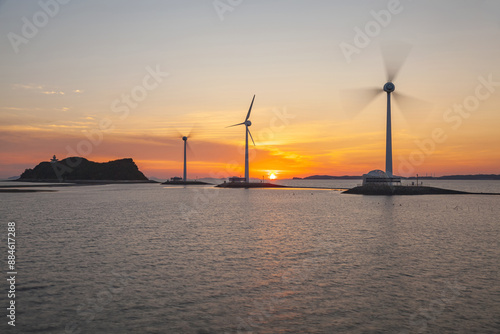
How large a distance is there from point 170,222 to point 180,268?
31.3m

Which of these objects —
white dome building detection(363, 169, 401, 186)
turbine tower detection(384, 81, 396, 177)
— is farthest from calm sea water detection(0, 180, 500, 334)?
white dome building detection(363, 169, 401, 186)

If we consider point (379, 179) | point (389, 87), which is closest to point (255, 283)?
point (389, 87)

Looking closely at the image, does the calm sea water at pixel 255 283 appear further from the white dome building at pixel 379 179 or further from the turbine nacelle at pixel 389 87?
the white dome building at pixel 379 179

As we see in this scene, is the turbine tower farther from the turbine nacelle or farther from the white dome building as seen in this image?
the white dome building

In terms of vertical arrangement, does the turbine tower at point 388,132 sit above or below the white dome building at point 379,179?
above

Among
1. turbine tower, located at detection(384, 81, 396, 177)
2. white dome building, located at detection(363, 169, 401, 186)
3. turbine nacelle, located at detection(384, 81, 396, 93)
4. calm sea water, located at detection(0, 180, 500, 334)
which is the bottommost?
calm sea water, located at detection(0, 180, 500, 334)

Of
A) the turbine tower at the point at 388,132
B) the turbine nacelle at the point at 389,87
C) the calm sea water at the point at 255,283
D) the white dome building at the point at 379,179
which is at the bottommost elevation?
the calm sea water at the point at 255,283

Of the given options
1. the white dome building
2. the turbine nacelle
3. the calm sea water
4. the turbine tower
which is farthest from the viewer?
the white dome building

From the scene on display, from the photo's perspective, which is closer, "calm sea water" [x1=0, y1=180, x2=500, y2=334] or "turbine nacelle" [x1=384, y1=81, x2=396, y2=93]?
"calm sea water" [x1=0, y1=180, x2=500, y2=334]

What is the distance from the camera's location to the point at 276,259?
29812 millimetres

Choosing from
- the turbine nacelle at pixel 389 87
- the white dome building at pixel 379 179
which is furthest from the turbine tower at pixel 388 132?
the white dome building at pixel 379 179

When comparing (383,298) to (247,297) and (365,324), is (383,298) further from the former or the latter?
(247,297)

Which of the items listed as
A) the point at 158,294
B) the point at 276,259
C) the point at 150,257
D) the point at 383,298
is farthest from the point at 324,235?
the point at 158,294

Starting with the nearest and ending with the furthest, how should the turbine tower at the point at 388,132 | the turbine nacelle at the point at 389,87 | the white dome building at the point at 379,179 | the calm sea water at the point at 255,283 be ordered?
the calm sea water at the point at 255,283, the turbine tower at the point at 388,132, the turbine nacelle at the point at 389,87, the white dome building at the point at 379,179
